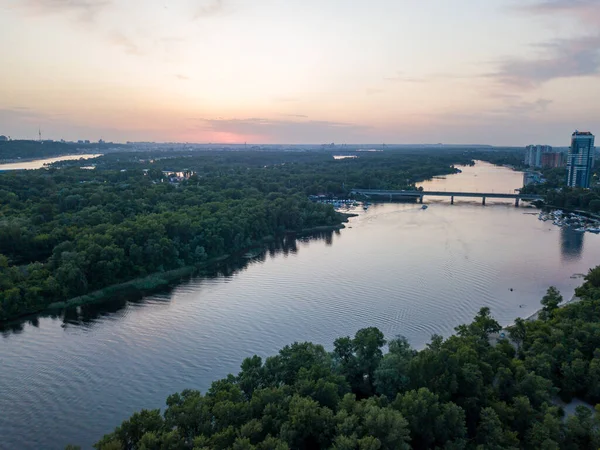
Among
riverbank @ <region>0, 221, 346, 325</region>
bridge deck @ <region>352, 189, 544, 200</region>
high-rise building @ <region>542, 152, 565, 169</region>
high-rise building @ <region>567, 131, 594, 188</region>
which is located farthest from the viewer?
high-rise building @ <region>542, 152, 565, 169</region>

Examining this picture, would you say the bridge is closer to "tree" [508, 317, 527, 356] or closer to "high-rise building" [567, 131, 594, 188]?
"high-rise building" [567, 131, 594, 188]

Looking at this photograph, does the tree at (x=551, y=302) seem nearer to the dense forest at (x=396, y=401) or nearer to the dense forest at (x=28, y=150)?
the dense forest at (x=396, y=401)

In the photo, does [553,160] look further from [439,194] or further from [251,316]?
[251,316]

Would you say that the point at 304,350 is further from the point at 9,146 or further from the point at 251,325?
the point at 9,146

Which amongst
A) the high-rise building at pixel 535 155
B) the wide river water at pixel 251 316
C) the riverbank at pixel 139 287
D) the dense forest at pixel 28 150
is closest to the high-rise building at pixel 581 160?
the wide river water at pixel 251 316

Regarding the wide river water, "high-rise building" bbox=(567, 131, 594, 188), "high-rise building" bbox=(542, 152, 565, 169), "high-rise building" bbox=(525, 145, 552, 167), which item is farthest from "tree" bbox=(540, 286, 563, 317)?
"high-rise building" bbox=(525, 145, 552, 167)

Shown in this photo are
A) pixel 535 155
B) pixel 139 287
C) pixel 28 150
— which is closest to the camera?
pixel 139 287

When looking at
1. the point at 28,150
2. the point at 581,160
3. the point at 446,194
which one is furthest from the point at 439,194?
the point at 28,150

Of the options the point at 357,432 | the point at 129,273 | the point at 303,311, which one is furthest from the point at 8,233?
the point at 357,432
